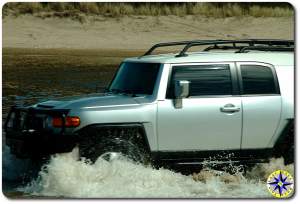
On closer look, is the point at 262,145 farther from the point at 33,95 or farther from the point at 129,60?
the point at 33,95

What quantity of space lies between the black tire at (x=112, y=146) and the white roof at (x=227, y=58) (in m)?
0.95

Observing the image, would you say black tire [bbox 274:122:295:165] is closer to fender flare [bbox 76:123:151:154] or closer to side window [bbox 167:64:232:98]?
side window [bbox 167:64:232:98]

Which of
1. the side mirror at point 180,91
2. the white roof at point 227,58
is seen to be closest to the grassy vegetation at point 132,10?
the white roof at point 227,58

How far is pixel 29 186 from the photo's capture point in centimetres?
855

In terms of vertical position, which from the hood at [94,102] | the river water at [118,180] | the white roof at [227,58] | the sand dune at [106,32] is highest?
the white roof at [227,58]

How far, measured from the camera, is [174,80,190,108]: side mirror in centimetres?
832

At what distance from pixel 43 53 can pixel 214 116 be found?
16665mm

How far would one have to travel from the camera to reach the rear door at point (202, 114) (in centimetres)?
837

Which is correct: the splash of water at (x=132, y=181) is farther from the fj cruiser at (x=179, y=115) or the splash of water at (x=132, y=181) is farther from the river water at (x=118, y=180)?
the fj cruiser at (x=179, y=115)

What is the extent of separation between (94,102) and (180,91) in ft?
2.87

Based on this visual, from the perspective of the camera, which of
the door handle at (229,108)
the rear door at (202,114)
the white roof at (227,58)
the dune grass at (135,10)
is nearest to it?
the rear door at (202,114)

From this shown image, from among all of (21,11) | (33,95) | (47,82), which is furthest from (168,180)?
(21,11)

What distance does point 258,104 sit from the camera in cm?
866

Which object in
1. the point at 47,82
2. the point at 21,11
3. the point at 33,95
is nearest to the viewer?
the point at 33,95
